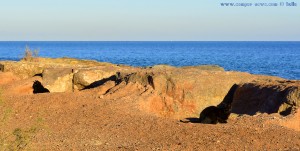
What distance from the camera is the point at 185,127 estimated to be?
1232cm

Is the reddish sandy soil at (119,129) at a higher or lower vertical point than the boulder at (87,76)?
lower

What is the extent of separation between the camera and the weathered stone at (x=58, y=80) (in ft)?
61.5

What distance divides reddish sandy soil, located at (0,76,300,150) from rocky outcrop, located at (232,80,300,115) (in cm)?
121

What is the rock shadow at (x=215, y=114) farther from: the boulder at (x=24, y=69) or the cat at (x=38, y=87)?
the boulder at (x=24, y=69)

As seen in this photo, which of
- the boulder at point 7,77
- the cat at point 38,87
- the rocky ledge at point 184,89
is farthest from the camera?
the boulder at point 7,77

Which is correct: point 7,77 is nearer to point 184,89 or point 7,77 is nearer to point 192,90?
point 184,89

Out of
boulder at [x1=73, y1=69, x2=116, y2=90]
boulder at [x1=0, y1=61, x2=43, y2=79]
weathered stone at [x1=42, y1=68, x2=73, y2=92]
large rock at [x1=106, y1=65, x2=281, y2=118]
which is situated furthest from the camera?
boulder at [x1=0, y1=61, x2=43, y2=79]

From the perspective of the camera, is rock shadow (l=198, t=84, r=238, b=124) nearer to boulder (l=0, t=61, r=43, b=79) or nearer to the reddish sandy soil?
the reddish sandy soil

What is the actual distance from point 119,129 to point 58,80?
7.02 m

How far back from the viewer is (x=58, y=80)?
1889 centimetres

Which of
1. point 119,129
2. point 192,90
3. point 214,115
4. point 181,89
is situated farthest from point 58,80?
point 119,129

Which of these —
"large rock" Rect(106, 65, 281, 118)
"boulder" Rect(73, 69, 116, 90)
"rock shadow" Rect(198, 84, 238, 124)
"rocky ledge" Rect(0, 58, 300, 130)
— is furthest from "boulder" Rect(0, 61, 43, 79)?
"rock shadow" Rect(198, 84, 238, 124)

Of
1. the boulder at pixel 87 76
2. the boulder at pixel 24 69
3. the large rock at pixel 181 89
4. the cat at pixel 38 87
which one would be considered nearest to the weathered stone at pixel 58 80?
the boulder at pixel 87 76

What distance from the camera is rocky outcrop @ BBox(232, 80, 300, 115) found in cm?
1438
